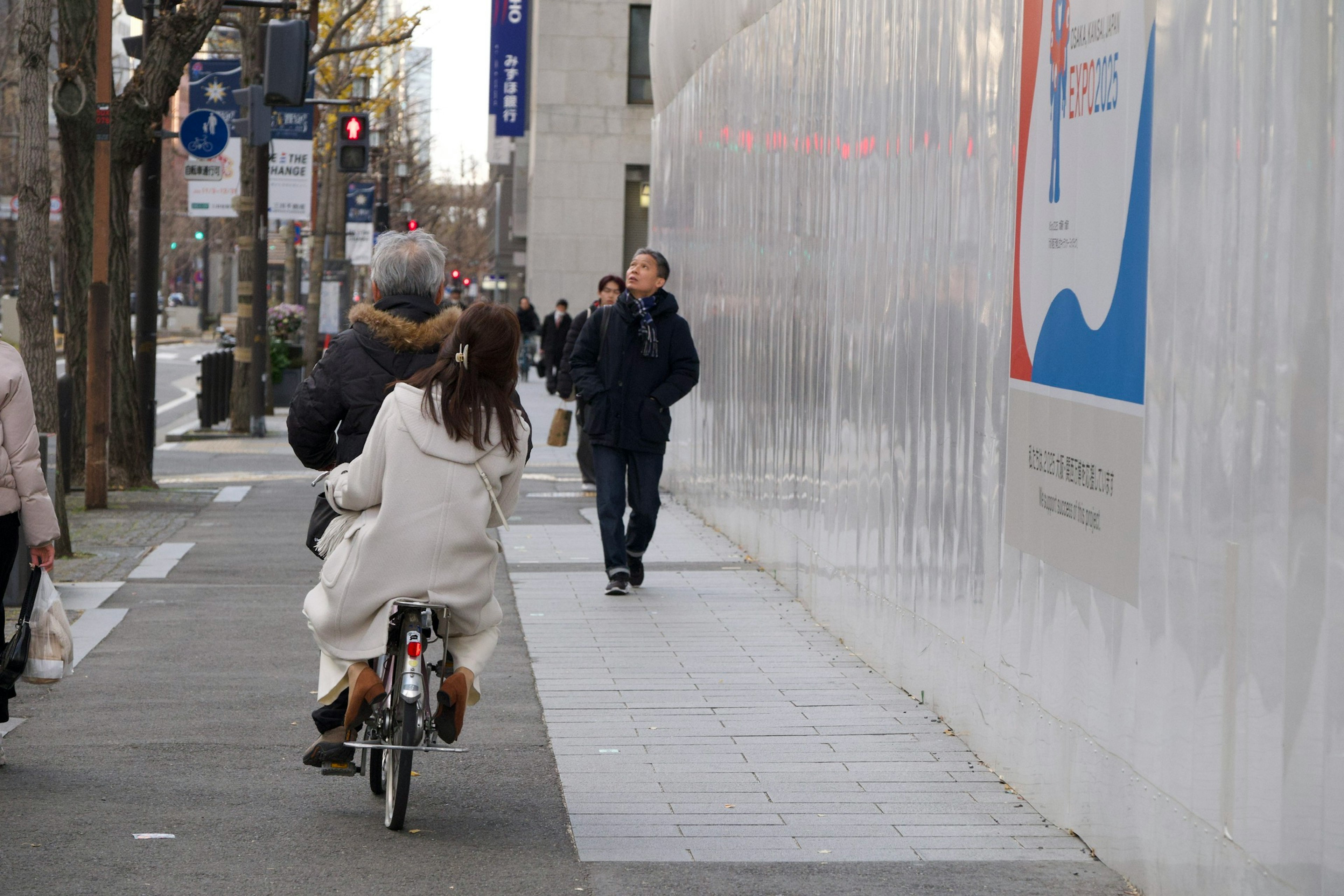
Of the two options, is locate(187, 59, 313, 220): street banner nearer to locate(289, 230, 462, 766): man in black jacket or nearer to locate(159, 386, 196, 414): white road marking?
locate(159, 386, 196, 414): white road marking

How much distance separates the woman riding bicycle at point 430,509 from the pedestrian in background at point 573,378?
466 cm

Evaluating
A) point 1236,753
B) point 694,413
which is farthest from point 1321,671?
point 694,413

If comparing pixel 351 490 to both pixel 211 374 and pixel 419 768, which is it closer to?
pixel 419 768

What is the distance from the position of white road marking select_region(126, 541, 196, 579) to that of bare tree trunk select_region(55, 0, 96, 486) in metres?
2.59

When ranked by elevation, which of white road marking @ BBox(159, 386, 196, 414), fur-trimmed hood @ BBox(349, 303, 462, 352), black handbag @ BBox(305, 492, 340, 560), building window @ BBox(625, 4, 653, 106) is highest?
building window @ BBox(625, 4, 653, 106)

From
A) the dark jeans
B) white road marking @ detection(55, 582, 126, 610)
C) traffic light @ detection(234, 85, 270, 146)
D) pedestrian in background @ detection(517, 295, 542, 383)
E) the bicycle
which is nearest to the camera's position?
the bicycle

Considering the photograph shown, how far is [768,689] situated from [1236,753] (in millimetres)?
3742

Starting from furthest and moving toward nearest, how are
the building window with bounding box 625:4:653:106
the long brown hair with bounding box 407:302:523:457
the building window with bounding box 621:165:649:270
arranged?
the building window with bounding box 621:165:649:270 < the building window with bounding box 625:4:653:106 < the long brown hair with bounding box 407:302:523:457

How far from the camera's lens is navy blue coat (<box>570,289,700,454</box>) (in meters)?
10.3

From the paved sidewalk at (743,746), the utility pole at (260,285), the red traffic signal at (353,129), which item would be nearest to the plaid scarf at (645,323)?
the paved sidewalk at (743,746)

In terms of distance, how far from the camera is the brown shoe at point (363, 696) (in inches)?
211

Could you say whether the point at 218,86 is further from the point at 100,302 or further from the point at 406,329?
the point at 406,329

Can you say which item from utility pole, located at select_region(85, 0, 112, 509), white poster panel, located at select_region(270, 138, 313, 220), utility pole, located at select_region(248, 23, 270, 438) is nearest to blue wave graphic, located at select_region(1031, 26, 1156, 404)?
utility pole, located at select_region(85, 0, 112, 509)

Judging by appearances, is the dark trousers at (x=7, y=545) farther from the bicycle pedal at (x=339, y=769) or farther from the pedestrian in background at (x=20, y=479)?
the bicycle pedal at (x=339, y=769)
